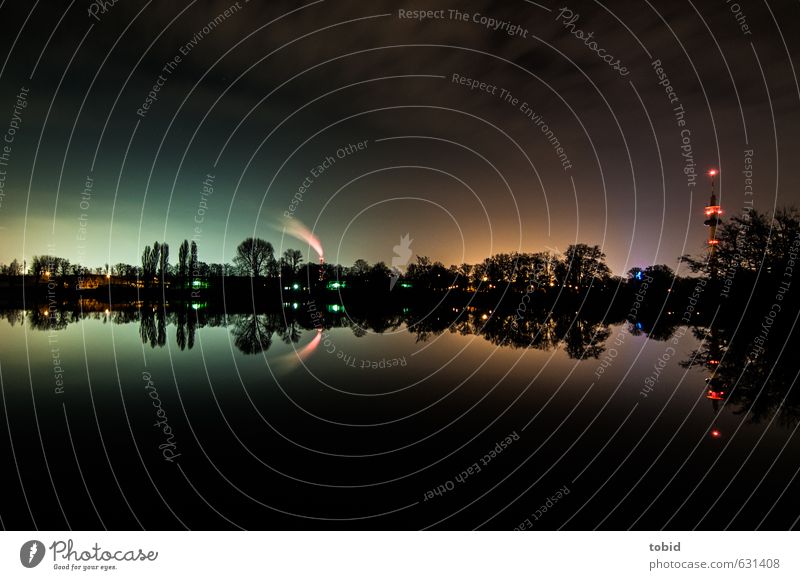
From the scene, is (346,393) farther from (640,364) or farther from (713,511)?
(640,364)

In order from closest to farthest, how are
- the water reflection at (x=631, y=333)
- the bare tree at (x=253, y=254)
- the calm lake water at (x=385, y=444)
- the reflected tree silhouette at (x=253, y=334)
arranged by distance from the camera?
1. the calm lake water at (x=385, y=444)
2. the water reflection at (x=631, y=333)
3. the reflected tree silhouette at (x=253, y=334)
4. the bare tree at (x=253, y=254)

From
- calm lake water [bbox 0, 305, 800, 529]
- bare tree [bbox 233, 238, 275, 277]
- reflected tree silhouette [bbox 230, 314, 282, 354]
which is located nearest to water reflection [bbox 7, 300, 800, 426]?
reflected tree silhouette [bbox 230, 314, 282, 354]

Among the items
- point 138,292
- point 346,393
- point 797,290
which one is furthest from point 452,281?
point 346,393

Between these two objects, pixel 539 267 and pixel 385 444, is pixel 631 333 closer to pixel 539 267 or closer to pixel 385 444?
pixel 385 444

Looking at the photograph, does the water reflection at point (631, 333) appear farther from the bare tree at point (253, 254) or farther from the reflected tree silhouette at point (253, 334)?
the bare tree at point (253, 254)

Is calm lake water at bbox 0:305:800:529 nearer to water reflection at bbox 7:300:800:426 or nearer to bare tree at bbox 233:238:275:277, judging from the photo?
water reflection at bbox 7:300:800:426

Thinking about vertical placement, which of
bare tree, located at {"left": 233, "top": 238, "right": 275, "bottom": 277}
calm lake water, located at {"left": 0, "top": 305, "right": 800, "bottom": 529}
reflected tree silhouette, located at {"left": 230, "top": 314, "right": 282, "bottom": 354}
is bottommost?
calm lake water, located at {"left": 0, "top": 305, "right": 800, "bottom": 529}

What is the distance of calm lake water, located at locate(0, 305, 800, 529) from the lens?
290 inches

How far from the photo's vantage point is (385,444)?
→ 32.6ft

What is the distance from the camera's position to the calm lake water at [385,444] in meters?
7.37

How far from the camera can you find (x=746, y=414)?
11.5 metres

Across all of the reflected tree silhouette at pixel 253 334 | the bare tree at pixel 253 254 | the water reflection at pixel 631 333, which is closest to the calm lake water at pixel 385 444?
the water reflection at pixel 631 333

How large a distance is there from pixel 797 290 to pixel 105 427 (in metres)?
38.5

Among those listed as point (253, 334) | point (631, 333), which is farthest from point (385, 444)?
point (631, 333)
